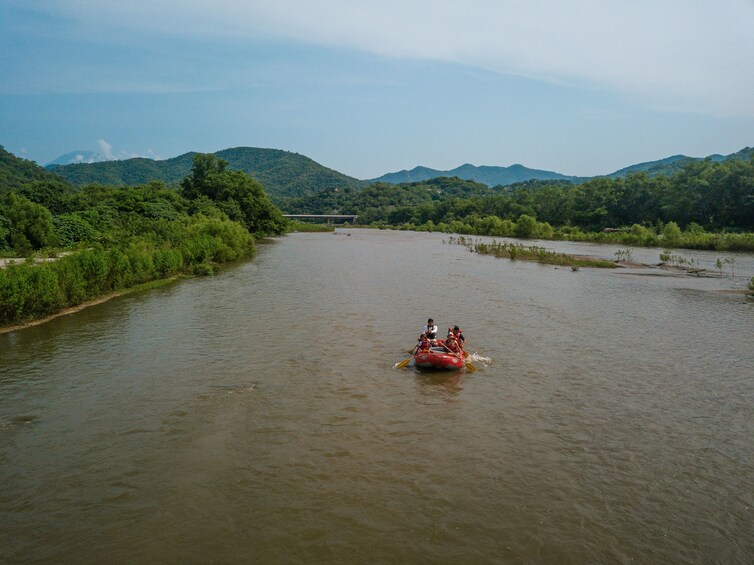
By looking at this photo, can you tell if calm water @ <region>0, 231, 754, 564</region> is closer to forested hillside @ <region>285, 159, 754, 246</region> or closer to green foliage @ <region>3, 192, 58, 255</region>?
green foliage @ <region>3, 192, 58, 255</region>

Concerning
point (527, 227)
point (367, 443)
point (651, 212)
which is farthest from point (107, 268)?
point (651, 212)

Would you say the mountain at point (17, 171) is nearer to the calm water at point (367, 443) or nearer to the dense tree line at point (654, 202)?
the calm water at point (367, 443)

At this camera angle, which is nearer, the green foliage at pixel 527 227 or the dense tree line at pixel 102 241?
the dense tree line at pixel 102 241

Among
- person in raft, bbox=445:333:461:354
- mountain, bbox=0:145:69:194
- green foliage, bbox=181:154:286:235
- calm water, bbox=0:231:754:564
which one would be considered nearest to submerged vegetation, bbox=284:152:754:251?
green foliage, bbox=181:154:286:235

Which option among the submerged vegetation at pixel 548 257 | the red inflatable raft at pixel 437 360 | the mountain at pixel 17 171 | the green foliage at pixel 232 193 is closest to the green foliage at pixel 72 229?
the green foliage at pixel 232 193

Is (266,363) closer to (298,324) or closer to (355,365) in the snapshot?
(355,365)
